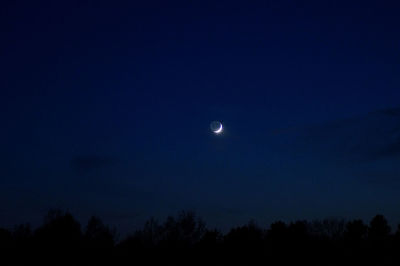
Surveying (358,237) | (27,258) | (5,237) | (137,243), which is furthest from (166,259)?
(358,237)

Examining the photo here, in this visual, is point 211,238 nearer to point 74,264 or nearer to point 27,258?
point 74,264

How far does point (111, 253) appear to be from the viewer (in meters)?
54.4

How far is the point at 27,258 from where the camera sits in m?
48.1

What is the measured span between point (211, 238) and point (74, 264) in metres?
20.7

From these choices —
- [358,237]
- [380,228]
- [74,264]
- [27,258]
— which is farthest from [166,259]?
[380,228]

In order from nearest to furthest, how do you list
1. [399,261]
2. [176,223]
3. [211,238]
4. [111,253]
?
[399,261]
[111,253]
[211,238]
[176,223]

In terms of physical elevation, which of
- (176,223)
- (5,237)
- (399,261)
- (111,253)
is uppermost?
(176,223)

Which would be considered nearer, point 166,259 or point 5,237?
point 166,259

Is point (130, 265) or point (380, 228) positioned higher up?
point (380, 228)

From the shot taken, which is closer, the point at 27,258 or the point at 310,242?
the point at 27,258

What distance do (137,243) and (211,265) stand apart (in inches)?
440

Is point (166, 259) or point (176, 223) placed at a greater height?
point (176, 223)

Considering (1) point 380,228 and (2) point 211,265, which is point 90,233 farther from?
(1) point 380,228

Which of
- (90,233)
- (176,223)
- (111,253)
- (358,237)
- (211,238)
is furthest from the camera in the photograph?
(176,223)
